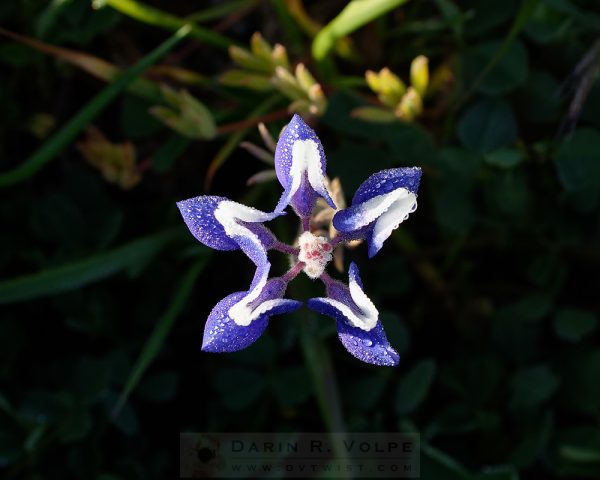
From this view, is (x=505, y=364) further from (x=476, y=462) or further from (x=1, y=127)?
(x=1, y=127)

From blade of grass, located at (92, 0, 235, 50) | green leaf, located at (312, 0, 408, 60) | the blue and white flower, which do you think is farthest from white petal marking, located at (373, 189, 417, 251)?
blade of grass, located at (92, 0, 235, 50)

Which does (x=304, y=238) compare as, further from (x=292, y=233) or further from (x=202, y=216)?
(x=292, y=233)

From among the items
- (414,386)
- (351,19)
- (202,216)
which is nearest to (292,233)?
(414,386)

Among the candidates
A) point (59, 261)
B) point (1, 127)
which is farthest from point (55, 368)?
point (1, 127)

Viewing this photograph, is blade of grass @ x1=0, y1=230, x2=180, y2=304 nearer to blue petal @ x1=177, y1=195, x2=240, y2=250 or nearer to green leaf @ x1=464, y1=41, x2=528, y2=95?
blue petal @ x1=177, y1=195, x2=240, y2=250

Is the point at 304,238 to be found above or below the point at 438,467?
above
